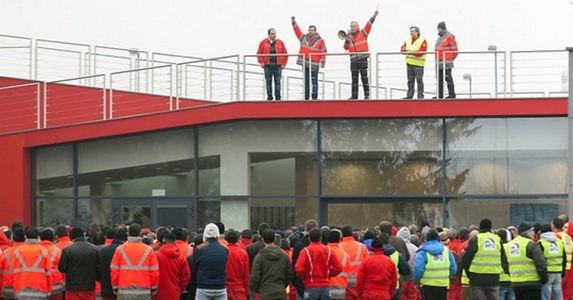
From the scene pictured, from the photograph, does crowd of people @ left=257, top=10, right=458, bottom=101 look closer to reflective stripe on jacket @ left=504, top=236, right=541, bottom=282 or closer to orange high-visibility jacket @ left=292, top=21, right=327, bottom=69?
orange high-visibility jacket @ left=292, top=21, right=327, bottom=69

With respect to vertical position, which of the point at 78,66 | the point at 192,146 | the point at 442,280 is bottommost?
the point at 442,280

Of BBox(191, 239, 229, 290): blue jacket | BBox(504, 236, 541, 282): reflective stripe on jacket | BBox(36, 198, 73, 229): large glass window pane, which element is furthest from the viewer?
BBox(36, 198, 73, 229): large glass window pane

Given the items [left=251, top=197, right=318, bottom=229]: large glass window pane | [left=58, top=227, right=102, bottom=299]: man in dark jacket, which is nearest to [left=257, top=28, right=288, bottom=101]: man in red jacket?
[left=251, top=197, right=318, bottom=229]: large glass window pane

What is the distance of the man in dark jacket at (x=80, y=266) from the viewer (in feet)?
56.0

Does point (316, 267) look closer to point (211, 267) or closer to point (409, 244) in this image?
point (211, 267)

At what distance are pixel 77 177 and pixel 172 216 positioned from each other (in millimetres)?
2733

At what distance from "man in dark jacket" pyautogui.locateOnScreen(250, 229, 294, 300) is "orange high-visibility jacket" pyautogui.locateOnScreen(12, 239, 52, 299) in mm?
2949

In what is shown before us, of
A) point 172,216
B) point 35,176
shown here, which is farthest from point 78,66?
point 172,216

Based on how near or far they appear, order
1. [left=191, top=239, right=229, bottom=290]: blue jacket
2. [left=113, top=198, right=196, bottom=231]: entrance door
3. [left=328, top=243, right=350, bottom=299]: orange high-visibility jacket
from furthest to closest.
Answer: [left=113, top=198, right=196, bottom=231]: entrance door < [left=328, top=243, right=350, bottom=299]: orange high-visibility jacket < [left=191, top=239, right=229, bottom=290]: blue jacket

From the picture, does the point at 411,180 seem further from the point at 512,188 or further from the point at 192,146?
the point at 192,146

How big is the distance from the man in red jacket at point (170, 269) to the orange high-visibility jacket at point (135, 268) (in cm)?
44

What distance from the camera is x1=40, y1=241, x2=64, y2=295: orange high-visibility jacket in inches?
689

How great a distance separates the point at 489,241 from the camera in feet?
61.3

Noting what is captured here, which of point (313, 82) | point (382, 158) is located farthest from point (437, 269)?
point (313, 82)
